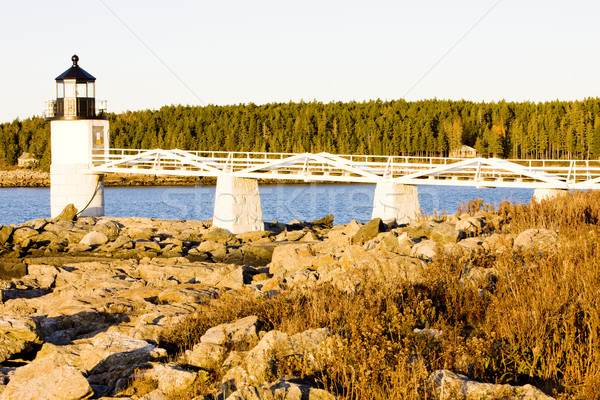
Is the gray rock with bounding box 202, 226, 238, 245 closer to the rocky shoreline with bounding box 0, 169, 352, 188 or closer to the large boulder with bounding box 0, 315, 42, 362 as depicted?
the large boulder with bounding box 0, 315, 42, 362

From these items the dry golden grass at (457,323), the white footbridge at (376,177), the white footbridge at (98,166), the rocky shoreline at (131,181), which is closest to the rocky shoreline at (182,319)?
the dry golden grass at (457,323)

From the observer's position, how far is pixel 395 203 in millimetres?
22891

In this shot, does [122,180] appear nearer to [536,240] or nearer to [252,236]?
[252,236]

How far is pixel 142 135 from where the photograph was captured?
118m

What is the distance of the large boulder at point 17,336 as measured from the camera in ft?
24.8

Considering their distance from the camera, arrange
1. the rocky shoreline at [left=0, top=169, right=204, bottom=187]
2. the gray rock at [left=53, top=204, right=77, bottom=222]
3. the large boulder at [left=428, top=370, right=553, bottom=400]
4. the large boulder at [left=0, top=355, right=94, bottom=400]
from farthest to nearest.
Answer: the rocky shoreline at [left=0, top=169, right=204, bottom=187] < the gray rock at [left=53, top=204, right=77, bottom=222] < the large boulder at [left=0, top=355, right=94, bottom=400] < the large boulder at [left=428, top=370, right=553, bottom=400]

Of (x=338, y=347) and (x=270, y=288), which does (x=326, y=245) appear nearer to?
(x=270, y=288)

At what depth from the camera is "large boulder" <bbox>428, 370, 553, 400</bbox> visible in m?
4.47

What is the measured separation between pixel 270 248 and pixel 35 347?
13431mm

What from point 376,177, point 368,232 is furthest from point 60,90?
point 368,232

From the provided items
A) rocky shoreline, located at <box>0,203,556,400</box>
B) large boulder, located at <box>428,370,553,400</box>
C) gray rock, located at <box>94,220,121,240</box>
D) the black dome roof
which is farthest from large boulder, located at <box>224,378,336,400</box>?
the black dome roof

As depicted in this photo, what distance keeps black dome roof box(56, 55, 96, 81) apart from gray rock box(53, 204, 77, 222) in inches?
232

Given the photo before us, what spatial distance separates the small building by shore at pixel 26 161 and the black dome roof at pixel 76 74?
87.2 metres

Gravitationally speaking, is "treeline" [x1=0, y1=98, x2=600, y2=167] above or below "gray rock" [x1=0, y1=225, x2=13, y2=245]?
above
